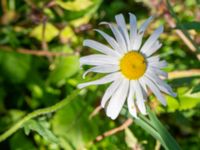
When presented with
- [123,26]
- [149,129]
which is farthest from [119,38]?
[149,129]

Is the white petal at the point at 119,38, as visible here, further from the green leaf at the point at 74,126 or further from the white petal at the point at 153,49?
the green leaf at the point at 74,126

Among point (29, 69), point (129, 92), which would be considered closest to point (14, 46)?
point (29, 69)

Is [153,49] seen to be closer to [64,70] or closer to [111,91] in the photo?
[111,91]

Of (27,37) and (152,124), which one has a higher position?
(27,37)

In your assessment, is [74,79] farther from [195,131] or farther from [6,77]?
[195,131]

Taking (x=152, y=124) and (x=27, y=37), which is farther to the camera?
(x=27, y=37)

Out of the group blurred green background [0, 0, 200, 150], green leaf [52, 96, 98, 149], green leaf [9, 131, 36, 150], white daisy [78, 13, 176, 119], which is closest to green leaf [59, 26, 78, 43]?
blurred green background [0, 0, 200, 150]
